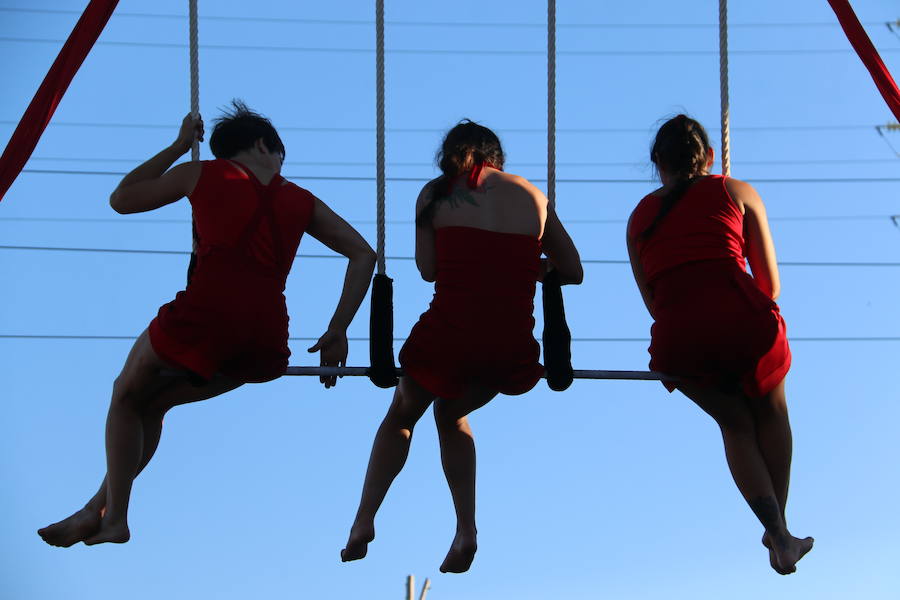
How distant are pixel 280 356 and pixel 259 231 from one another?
1.42 ft

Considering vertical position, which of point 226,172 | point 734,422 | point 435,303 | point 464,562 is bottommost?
point 464,562

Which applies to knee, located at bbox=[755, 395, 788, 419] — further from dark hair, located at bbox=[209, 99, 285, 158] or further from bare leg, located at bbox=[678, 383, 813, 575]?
dark hair, located at bbox=[209, 99, 285, 158]

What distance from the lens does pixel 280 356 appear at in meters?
6.31

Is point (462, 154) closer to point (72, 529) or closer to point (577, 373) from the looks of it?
point (577, 373)

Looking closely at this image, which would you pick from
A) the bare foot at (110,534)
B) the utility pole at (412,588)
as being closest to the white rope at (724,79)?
the bare foot at (110,534)

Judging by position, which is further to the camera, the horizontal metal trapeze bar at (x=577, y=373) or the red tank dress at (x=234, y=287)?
the horizontal metal trapeze bar at (x=577, y=373)

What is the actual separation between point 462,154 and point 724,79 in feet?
3.93

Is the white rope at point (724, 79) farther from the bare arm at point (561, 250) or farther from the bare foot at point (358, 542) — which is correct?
the bare foot at point (358, 542)

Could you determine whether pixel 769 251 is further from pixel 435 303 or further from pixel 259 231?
pixel 259 231

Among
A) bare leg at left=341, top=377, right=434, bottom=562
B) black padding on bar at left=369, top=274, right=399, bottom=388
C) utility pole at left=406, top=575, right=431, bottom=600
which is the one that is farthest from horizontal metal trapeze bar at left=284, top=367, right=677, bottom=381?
utility pole at left=406, top=575, right=431, bottom=600

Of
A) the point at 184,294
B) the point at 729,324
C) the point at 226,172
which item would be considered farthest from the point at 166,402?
the point at 729,324

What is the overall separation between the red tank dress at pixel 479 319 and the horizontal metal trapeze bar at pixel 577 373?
18 centimetres

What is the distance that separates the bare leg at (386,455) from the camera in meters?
6.48

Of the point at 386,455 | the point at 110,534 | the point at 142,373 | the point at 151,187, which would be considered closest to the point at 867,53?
the point at 386,455
